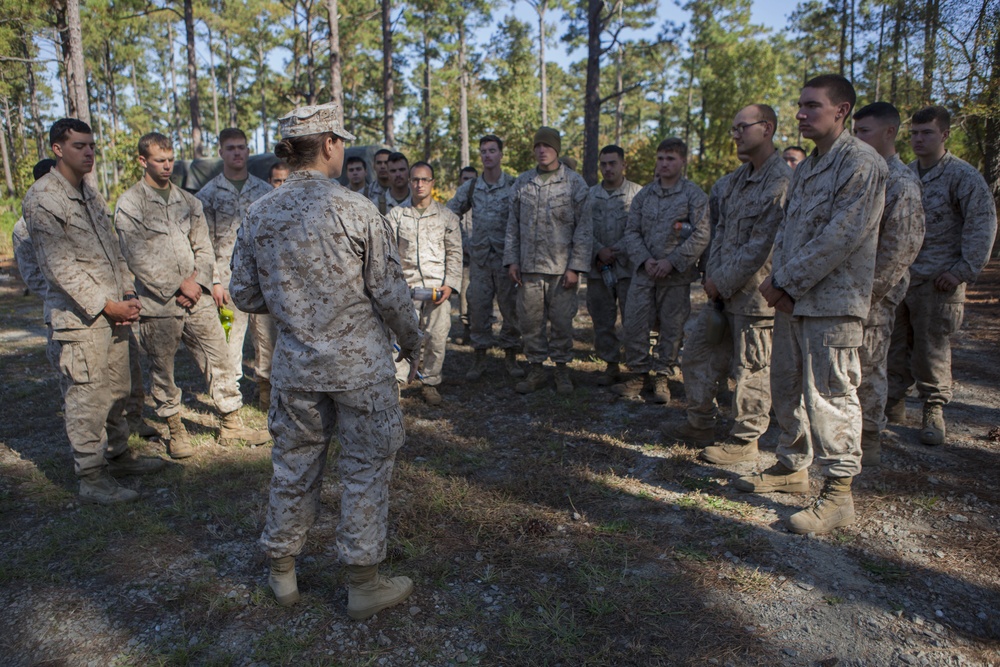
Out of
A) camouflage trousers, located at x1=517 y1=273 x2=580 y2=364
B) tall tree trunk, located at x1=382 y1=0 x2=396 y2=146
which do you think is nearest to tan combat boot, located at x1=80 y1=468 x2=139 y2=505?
camouflage trousers, located at x1=517 y1=273 x2=580 y2=364

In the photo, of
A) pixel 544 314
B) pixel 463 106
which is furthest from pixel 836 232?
pixel 463 106

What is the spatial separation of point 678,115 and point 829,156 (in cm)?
3703

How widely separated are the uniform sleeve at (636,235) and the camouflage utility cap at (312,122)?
12.1 ft

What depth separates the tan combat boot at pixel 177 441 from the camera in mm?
4828

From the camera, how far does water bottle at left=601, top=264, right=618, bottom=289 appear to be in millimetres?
6453

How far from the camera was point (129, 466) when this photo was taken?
447cm

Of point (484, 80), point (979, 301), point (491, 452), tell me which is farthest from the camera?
point (484, 80)

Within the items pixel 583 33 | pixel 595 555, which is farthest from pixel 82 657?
pixel 583 33

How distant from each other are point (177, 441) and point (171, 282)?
122cm

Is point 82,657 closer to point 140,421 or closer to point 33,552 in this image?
point 33,552

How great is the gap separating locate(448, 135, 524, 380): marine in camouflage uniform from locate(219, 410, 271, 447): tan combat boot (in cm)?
237

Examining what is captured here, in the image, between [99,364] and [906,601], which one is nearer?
[906,601]

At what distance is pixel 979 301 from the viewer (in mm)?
10109

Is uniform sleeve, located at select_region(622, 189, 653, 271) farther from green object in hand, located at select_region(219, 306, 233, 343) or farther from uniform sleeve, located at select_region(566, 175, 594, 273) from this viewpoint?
green object in hand, located at select_region(219, 306, 233, 343)
